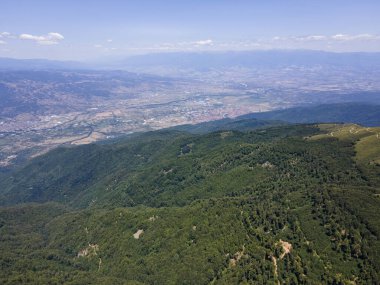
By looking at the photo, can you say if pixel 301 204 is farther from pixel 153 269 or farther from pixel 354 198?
pixel 153 269

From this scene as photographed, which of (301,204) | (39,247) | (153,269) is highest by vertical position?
(301,204)

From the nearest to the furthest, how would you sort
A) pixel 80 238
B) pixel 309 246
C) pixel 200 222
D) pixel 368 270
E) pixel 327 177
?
pixel 368 270 → pixel 309 246 → pixel 200 222 → pixel 327 177 → pixel 80 238

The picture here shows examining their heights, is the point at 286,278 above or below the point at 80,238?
above

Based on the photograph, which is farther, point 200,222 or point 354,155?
point 354,155

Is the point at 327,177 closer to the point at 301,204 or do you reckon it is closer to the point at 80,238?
the point at 301,204

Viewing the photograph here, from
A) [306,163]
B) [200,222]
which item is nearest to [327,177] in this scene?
[306,163]

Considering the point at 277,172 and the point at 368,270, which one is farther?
the point at 277,172

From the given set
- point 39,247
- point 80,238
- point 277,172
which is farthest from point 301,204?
point 39,247

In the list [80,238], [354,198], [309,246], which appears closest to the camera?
[309,246]

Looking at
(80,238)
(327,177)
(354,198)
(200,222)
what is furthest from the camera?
(80,238)
